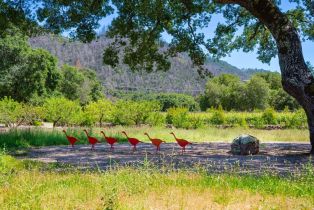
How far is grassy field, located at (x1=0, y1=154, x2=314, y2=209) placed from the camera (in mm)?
4957

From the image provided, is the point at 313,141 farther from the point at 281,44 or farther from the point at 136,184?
the point at 136,184

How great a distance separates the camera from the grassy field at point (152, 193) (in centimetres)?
496

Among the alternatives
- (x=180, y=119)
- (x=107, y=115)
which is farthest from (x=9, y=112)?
(x=180, y=119)

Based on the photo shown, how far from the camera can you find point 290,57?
12.5 metres

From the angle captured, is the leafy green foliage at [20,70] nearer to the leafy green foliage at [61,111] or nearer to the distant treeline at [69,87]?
the distant treeline at [69,87]

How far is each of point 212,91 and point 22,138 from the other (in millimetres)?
69319

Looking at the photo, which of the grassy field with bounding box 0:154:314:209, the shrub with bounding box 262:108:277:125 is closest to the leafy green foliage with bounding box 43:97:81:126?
the shrub with bounding box 262:108:277:125

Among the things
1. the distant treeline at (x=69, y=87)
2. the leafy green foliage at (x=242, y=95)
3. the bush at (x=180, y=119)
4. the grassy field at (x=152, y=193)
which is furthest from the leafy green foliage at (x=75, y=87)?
the grassy field at (x=152, y=193)

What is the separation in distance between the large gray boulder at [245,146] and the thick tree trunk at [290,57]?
6.08 ft

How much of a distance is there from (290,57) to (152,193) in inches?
328

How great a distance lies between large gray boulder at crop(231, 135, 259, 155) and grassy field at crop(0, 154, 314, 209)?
6892 mm

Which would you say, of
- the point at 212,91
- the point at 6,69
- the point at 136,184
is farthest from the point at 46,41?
the point at 136,184

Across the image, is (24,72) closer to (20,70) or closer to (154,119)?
(20,70)

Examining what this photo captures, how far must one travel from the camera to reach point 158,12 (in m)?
15.9
